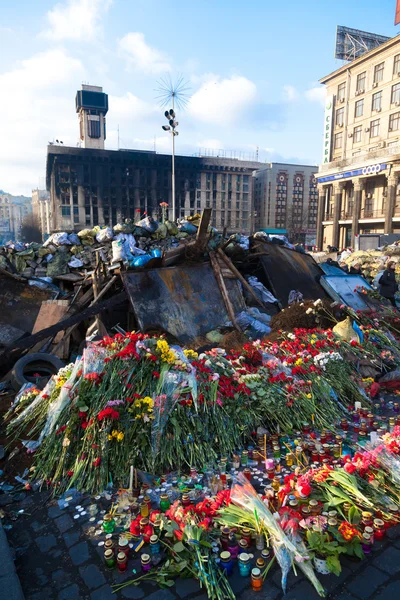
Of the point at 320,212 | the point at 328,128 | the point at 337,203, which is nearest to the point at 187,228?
the point at 337,203

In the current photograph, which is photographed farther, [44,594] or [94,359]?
[94,359]

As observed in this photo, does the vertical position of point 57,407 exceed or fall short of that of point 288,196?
it falls short

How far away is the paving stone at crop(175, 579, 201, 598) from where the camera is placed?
7.77 ft

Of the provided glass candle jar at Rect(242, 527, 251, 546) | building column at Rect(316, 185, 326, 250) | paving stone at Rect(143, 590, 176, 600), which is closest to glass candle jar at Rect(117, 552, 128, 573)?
paving stone at Rect(143, 590, 176, 600)

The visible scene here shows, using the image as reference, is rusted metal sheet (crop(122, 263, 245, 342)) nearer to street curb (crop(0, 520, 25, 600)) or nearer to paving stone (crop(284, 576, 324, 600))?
street curb (crop(0, 520, 25, 600))

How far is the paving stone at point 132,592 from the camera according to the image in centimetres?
234

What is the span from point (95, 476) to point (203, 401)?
1.27 m

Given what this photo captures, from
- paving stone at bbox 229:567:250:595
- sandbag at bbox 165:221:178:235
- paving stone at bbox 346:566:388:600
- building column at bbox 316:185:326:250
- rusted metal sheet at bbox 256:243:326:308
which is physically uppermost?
building column at bbox 316:185:326:250

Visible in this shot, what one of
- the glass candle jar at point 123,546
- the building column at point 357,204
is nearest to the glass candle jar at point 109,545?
the glass candle jar at point 123,546

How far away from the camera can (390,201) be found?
1328 inches

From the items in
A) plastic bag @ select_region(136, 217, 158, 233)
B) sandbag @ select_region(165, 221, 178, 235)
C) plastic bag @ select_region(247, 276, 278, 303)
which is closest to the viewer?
plastic bag @ select_region(247, 276, 278, 303)

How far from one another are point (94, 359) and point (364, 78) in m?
45.4

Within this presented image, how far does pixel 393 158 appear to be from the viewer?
32969 millimetres

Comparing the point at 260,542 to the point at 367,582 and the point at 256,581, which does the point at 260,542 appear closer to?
the point at 256,581
